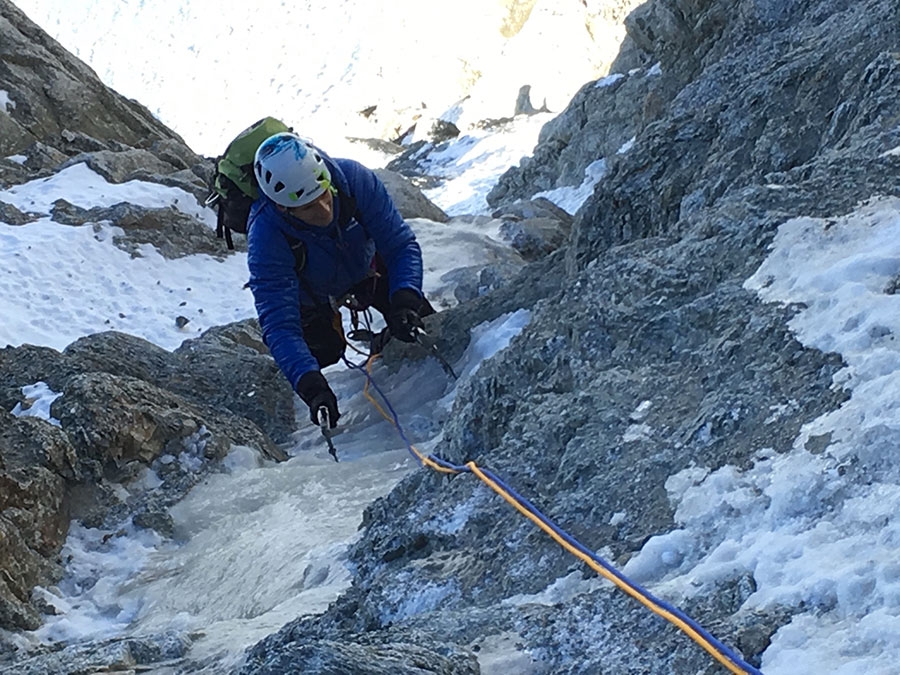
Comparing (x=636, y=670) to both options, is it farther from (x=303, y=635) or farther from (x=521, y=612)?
(x=303, y=635)

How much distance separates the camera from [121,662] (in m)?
4.04

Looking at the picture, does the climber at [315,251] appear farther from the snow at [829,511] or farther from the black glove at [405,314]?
the snow at [829,511]

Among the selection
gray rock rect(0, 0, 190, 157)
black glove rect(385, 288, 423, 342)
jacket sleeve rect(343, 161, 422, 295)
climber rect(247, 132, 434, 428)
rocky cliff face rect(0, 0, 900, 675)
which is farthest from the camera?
gray rock rect(0, 0, 190, 157)

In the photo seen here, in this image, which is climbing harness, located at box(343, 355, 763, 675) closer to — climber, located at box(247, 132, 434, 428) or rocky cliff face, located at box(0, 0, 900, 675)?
rocky cliff face, located at box(0, 0, 900, 675)

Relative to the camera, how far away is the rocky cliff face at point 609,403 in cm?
306

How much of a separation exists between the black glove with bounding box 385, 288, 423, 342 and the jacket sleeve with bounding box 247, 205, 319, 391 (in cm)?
91

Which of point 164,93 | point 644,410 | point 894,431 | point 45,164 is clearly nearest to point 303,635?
point 644,410

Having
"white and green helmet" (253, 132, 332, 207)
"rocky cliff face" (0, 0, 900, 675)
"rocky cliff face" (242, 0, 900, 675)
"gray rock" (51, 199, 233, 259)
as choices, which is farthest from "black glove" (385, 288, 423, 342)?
"gray rock" (51, 199, 233, 259)

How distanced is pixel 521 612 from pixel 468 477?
3.97ft

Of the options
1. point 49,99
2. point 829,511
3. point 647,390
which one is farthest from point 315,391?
point 49,99

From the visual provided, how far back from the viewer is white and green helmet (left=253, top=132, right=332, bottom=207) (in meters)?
5.43

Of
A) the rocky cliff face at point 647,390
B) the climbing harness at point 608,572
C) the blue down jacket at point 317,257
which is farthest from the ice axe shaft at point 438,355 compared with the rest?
the climbing harness at point 608,572

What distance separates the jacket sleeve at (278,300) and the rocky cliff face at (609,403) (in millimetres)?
1070

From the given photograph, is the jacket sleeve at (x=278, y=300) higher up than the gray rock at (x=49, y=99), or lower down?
lower down
